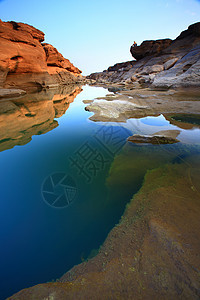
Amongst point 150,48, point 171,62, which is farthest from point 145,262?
point 150,48

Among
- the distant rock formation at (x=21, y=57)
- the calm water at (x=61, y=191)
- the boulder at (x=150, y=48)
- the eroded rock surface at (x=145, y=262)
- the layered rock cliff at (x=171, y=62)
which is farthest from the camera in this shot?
the boulder at (x=150, y=48)

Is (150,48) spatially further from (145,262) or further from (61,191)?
(145,262)

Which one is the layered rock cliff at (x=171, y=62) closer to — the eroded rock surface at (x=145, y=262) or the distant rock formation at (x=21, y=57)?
the eroded rock surface at (x=145, y=262)

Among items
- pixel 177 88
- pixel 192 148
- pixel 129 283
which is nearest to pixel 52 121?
pixel 192 148

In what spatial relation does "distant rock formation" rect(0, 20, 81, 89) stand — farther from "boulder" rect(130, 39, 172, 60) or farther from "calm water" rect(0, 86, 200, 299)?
"boulder" rect(130, 39, 172, 60)

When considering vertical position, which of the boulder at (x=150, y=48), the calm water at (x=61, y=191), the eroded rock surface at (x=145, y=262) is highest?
the boulder at (x=150, y=48)

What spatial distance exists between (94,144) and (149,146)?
1805 mm

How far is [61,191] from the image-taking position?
2.65m

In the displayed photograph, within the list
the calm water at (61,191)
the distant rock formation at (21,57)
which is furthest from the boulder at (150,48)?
the calm water at (61,191)

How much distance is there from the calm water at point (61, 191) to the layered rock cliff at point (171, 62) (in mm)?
13683

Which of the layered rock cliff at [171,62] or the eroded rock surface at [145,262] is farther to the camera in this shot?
the layered rock cliff at [171,62]

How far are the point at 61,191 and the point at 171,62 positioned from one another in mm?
30139

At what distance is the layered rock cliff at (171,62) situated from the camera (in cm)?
1498

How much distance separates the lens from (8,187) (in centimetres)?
281
